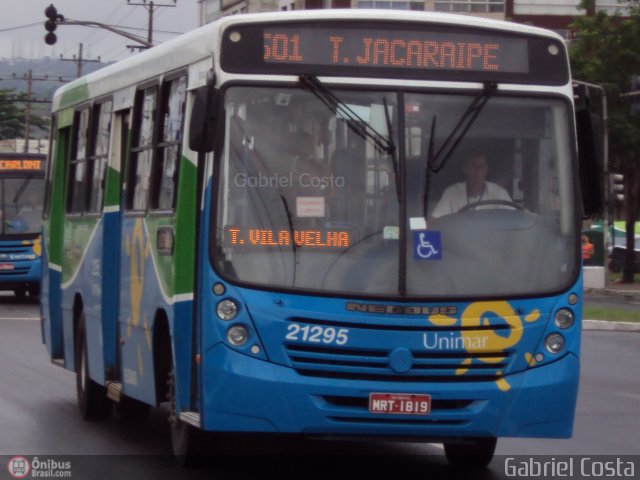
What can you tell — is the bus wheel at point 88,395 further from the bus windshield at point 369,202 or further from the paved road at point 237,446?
the bus windshield at point 369,202

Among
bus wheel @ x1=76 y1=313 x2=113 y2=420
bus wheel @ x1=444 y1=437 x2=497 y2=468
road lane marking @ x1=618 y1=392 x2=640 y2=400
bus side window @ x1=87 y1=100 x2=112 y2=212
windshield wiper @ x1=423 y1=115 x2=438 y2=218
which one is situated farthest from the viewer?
road lane marking @ x1=618 y1=392 x2=640 y2=400

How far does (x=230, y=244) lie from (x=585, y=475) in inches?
115

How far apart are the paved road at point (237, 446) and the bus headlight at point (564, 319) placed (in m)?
1.49

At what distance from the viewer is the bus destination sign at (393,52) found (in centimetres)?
941

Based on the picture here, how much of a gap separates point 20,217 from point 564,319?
81.4 ft

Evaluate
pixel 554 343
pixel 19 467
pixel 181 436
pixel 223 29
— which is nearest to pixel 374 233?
pixel 554 343

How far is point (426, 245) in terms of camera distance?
9.33m

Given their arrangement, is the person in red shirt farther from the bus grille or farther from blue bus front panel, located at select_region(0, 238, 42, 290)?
the bus grille

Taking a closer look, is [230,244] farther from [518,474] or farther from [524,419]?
[518,474]

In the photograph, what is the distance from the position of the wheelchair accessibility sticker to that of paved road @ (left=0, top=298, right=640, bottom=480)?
5.89 ft

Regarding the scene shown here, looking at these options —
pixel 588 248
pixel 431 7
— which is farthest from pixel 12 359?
pixel 431 7

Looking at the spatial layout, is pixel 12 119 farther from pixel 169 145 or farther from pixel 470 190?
pixel 470 190

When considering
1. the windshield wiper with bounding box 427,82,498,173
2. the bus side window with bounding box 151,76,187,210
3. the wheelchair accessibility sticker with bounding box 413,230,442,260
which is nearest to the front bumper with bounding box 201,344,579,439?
the wheelchair accessibility sticker with bounding box 413,230,442,260

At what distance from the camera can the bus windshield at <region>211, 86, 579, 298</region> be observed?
9.26m
